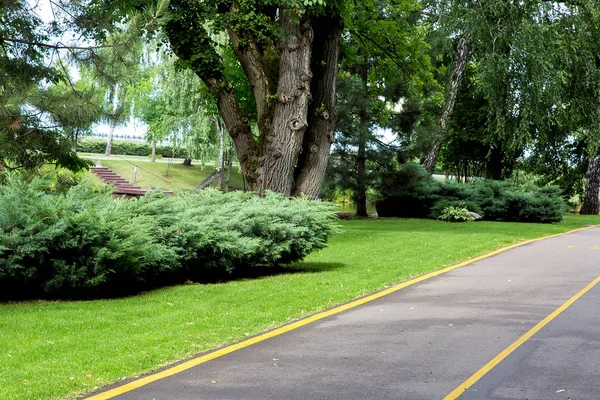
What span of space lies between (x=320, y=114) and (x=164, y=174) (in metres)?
34.8

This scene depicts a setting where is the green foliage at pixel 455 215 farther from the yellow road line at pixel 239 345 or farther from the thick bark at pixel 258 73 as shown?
the yellow road line at pixel 239 345

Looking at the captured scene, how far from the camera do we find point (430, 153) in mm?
31891

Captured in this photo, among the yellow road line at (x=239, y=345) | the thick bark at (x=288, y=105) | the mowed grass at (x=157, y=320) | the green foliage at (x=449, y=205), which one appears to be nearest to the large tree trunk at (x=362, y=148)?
the green foliage at (x=449, y=205)

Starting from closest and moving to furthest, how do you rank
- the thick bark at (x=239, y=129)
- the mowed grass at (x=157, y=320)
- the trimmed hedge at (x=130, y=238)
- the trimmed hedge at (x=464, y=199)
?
the mowed grass at (x=157, y=320) → the trimmed hedge at (x=130, y=238) → the thick bark at (x=239, y=129) → the trimmed hedge at (x=464, y=199)

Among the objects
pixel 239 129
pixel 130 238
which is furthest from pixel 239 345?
pixel 239 129

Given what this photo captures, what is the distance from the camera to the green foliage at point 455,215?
1148 inches

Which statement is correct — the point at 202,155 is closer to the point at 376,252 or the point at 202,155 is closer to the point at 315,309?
the point at 376,252

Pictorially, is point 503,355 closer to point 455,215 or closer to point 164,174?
point 455,215

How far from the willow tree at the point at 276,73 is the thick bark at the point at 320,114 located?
0.03 metres

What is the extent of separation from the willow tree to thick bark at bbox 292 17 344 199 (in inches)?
1.0

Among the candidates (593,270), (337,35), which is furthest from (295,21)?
(593,270)

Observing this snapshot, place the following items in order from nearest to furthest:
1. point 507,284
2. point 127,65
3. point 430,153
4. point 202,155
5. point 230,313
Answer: point 230,313
point 507,284
point 127,65
point 430,153
point 202,155

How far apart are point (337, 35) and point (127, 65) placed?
876cm

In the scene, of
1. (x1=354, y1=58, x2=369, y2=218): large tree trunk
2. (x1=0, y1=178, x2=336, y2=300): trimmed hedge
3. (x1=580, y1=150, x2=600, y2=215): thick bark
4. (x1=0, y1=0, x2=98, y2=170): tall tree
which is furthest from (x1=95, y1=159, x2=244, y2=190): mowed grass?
(x1=0, y1=178, x2=336, y2=300): trimmed hedge
